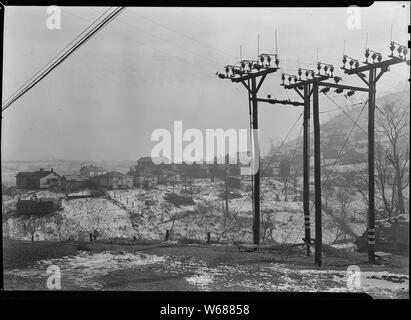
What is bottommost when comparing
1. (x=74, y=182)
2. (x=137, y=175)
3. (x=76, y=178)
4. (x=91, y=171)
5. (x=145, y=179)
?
(x=74, y=182)

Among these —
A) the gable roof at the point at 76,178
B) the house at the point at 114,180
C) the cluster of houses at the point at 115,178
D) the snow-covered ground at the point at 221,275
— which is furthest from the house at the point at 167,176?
the snow-covered ground at the point at 221,275

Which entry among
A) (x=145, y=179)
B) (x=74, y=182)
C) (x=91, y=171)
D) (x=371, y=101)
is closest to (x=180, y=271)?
(x=371, y=101)

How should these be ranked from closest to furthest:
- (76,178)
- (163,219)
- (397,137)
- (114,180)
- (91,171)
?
(397,137) < (76,178) < (91,171) < (114,180) < (163,219)

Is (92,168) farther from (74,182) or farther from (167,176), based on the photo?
(167,176)

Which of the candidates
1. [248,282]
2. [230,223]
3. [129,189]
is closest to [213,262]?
[248,282]

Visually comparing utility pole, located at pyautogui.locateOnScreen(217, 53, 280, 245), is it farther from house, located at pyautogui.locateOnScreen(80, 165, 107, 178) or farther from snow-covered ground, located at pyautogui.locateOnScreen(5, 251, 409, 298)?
house, located at pyautogui.locateOnScreen(80, 165, 107, 178)

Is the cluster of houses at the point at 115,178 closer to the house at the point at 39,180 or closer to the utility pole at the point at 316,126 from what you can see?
the house at the point at 39,180
